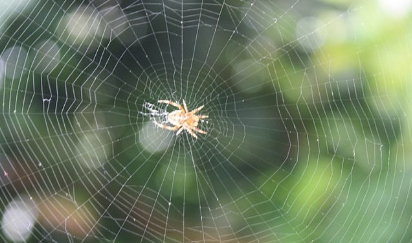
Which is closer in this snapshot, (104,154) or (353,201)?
(353,201)

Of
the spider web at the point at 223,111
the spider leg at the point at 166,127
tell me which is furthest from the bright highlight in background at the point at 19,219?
the spider leg at the point at 166,127

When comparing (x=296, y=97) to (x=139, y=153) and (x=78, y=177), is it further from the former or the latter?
(x=78, y=177)

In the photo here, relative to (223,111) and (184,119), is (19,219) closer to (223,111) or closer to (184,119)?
(223,111)

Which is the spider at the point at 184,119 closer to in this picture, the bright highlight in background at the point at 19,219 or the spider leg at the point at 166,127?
the spider leg at the point at 166,127

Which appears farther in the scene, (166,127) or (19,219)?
(166,127)

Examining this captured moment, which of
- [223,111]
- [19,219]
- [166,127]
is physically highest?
[223,111]

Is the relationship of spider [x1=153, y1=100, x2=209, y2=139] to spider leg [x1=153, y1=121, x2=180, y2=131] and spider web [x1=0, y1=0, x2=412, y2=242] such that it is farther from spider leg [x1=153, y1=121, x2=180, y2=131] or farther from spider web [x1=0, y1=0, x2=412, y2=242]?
spider web [x1=0, y1=0, x2=412, y2=242]

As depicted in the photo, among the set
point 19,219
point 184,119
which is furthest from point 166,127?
point 19,219

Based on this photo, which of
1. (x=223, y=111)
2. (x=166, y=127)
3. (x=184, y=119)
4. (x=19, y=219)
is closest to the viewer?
(x=19, y=219)

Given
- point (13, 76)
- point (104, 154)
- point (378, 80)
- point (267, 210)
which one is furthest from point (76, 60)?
point (378, 80)
